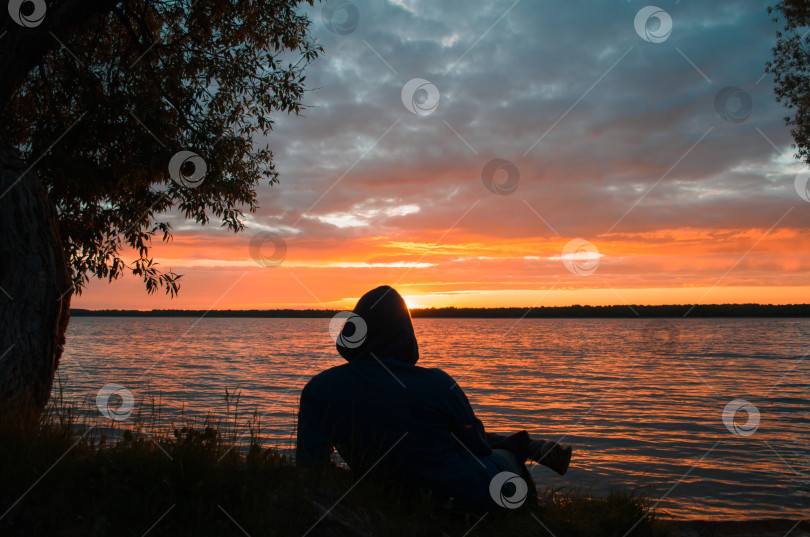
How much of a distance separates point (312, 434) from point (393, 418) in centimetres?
62

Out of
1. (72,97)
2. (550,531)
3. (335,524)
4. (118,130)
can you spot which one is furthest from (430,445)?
(72,97)

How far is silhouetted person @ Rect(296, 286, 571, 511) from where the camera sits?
350cm

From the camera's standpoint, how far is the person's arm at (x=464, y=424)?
3533 millimetres

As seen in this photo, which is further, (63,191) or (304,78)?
(304,78)

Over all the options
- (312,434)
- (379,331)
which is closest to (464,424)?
(379,331)

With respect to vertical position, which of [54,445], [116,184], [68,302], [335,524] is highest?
[116,184]

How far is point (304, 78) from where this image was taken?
962cm

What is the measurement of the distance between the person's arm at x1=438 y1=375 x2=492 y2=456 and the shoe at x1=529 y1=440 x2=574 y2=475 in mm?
467

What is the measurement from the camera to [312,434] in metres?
3.70

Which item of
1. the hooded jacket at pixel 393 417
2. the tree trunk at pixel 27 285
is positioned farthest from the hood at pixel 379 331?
the tree trunk at pixel 27 285

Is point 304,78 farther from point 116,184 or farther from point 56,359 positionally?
point 56,359

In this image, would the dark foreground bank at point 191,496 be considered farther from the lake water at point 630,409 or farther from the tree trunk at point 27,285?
the tree trunk at point 27,285

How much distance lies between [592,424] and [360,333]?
40.5 feet

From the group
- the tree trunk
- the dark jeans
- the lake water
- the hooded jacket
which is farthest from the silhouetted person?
the tree trunk
